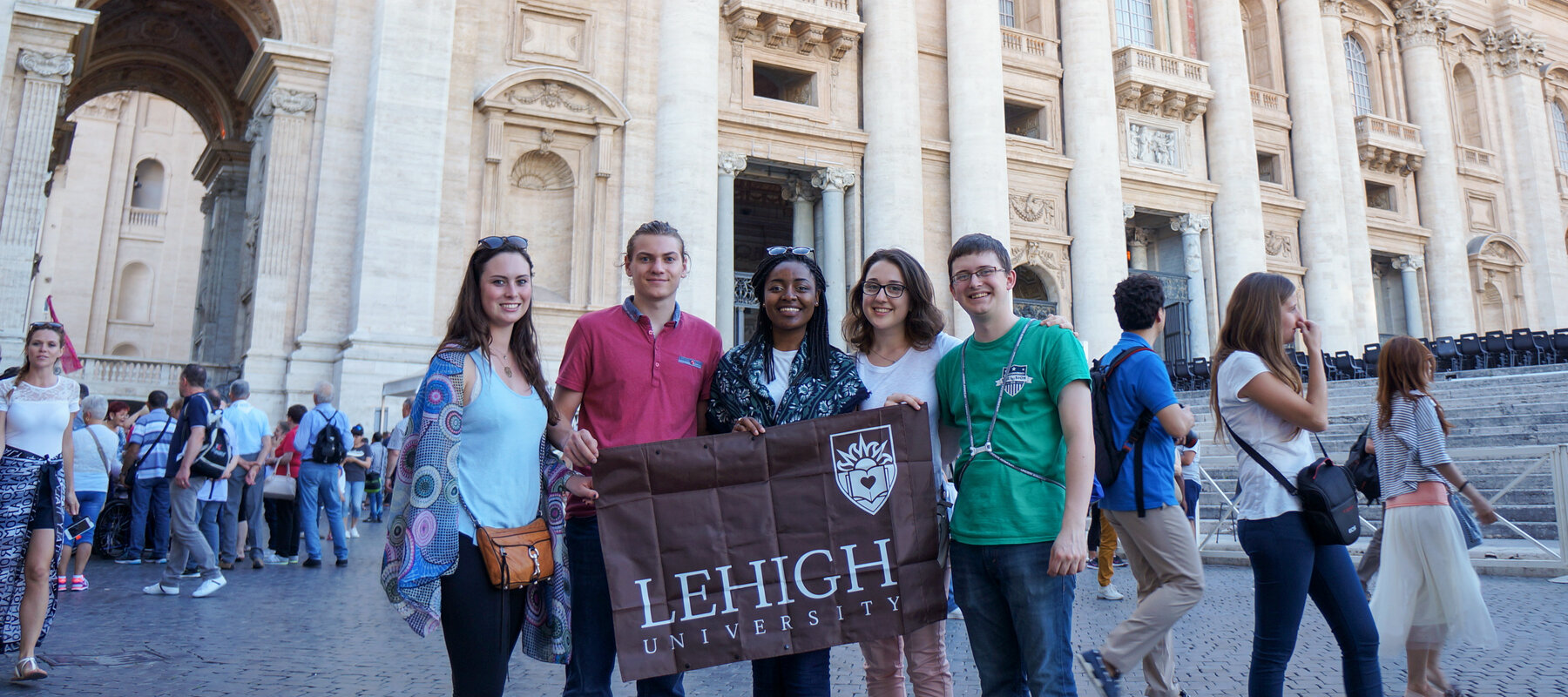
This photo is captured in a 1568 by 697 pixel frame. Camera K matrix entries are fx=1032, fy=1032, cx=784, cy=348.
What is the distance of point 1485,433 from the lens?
12.1m

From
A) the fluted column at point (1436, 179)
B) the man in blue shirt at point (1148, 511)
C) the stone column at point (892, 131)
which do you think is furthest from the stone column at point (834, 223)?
the fluted column at point (1436, 179)

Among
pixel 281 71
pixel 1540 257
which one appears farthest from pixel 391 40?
pixel 1540 257

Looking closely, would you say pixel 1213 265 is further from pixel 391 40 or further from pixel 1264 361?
pixel 1264 361

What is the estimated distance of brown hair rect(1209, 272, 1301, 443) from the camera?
139 inches

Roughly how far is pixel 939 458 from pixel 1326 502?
1214 millimetres

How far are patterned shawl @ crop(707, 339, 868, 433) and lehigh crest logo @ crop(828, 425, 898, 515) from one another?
106 mm

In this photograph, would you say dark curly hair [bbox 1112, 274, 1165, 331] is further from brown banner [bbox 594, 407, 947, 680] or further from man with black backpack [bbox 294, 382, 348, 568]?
man with black backpack [bbox 294, 382, 348, 568]

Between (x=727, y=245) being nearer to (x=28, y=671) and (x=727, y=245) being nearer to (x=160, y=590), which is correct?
(x=160, y=590)

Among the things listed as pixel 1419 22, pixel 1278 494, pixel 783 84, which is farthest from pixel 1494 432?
pixel 1419 22

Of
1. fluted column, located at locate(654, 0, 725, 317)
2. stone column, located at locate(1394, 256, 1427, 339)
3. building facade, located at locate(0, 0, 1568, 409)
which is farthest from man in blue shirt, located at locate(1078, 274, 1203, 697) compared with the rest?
stone column, located at locate(1394, 256, 1427, 339)

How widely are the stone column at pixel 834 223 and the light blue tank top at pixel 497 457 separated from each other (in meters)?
17.4

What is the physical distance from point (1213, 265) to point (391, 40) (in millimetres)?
18495

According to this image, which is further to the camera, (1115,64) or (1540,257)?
(1540,257)

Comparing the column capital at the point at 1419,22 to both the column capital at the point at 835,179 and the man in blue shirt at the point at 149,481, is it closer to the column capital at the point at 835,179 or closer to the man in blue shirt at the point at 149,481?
the column capital at the point at 835,179
